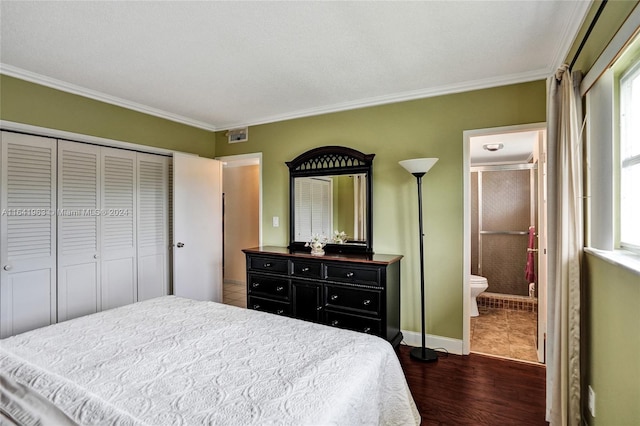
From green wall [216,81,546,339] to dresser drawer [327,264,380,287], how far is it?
21.4 inches

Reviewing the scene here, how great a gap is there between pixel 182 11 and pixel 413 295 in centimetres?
297

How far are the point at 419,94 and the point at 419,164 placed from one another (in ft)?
2.60

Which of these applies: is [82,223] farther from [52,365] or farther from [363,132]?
[363,132]

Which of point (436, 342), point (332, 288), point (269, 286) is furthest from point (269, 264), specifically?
point (436, 342)

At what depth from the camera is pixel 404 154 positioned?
3.31m

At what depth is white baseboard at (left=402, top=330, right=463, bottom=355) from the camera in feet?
10.1

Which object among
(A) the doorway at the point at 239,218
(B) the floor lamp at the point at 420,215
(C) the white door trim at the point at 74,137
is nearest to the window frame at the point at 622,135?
(B) the floor lamp at the point at 420,215

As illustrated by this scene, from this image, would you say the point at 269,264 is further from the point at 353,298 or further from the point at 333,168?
the point at 333,168

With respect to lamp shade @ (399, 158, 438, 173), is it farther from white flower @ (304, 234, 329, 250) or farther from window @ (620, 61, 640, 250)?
window @ (620, 61, 640, 250)

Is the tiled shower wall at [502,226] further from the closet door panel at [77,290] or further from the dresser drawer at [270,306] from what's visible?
the closet door panel at [77,290]

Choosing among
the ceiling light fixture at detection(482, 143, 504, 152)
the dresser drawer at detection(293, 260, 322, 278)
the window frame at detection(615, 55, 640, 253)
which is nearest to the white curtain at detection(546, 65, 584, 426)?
the window frame at detection(615, 55, 640, 253)

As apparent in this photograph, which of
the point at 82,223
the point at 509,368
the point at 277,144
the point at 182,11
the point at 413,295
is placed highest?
the point at 182,11

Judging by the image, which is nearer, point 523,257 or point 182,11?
point 182,11

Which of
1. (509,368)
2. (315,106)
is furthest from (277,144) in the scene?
(509,368)
